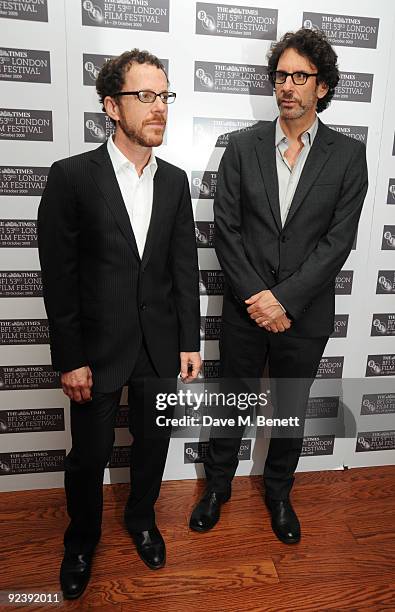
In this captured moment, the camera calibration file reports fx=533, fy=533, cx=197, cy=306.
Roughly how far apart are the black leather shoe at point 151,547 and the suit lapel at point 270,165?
4.52 feet

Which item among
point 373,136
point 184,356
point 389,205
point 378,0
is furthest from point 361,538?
point 378,0

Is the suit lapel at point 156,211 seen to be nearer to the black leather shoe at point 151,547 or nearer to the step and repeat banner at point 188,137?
the step and repeat banner at point 188,137

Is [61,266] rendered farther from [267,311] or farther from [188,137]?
[188,137]

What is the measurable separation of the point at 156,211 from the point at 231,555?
148 cm

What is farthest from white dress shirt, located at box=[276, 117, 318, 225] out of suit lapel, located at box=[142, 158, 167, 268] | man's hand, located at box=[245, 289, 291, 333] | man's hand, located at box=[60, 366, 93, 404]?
man's hand, located at box=[60, 366, 93, 404]

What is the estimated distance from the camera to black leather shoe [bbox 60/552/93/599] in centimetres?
200

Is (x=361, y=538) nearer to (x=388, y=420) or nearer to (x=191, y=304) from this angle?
(x=388, y=420)

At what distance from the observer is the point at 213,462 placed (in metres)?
2.48

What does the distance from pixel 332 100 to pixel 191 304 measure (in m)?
1.24

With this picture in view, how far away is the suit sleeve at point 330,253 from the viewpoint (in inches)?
82.2

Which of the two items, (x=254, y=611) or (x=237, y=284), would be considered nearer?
(x=254, y=611)

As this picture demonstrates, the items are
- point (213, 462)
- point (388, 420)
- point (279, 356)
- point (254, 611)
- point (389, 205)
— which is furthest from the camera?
point (388, 420)

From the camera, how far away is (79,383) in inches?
72.4

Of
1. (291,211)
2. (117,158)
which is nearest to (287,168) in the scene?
(291,211)
